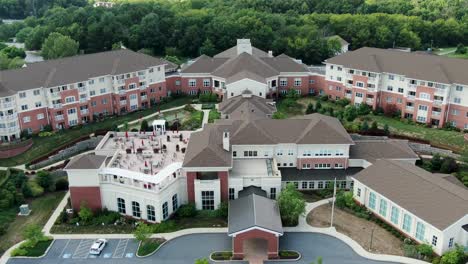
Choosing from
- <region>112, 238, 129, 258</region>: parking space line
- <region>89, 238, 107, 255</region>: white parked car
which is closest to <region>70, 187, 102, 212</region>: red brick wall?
<region>89, 238, 107, 255</region>: white parked car

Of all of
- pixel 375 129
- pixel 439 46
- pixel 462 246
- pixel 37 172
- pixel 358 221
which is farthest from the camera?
pixel 439 46

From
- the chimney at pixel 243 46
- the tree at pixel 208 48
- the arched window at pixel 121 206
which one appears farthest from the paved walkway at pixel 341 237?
the tree at pixel 208 48

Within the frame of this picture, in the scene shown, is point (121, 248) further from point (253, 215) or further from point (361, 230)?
point (361, 230)

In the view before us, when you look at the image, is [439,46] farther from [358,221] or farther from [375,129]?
[358,221]

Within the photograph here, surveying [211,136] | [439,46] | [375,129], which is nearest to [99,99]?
[211,136]

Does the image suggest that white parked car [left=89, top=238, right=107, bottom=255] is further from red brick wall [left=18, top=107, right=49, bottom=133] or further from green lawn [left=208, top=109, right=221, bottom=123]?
green lawn [left=208, top=109, right=221, bottom=123]

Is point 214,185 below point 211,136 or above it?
below
